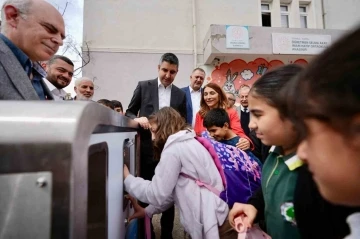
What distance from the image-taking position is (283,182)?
88 cm

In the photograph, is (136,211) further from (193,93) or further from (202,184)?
(193,93)

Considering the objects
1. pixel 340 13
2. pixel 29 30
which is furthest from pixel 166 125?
pixel 340 13

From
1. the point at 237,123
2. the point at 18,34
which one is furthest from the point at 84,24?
the point at 18,34

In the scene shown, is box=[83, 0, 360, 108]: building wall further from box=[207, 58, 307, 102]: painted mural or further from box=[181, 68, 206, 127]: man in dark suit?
box=[181, 68, 206, 127]: man in dark suit

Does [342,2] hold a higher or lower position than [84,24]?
higher

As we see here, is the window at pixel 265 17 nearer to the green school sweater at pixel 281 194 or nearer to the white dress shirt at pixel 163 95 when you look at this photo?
the white dress shirt at pixel 163 95

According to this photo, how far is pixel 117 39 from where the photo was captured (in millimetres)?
7500

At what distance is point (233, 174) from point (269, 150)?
0.27 metres

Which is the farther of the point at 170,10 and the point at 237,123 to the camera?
the point at 170,10

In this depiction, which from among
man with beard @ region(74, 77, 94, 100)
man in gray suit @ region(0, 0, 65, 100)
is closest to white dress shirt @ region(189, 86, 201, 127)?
man with beard @ region(74, 77, 94, 100)

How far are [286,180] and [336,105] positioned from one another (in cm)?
56

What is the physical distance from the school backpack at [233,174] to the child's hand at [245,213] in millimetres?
204

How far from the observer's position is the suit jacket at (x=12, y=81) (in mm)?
729

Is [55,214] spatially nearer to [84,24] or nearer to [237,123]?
[237,123]
